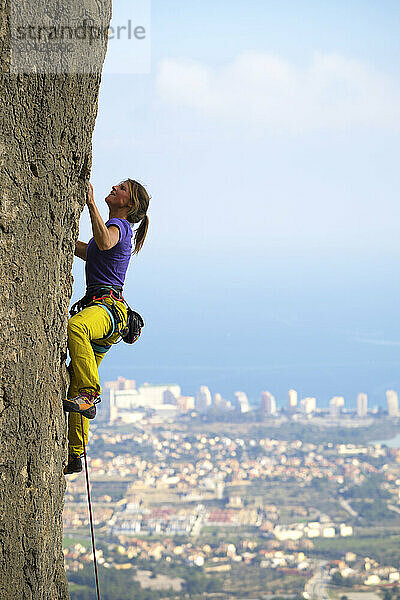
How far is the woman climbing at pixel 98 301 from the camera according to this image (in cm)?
410

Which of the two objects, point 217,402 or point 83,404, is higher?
point 217,402

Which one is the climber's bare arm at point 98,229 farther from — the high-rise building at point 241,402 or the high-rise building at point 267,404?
the high-rise building at point 241,402

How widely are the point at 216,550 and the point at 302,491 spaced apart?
24.6ft

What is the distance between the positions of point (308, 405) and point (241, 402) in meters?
4.56

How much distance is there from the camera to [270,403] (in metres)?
Result: 52.5

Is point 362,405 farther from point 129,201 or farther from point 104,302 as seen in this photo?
point 104,302

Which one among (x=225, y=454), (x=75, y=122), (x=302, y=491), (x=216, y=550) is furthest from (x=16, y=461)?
(x=225, y=454)

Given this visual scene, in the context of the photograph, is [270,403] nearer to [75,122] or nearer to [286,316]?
[286,316]

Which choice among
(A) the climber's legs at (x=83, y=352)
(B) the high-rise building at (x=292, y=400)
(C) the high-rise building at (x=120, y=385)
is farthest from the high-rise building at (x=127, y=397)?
(A) the climber's legs at (x=83, y=352)

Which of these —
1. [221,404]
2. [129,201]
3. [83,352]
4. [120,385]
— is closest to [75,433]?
[83,352]

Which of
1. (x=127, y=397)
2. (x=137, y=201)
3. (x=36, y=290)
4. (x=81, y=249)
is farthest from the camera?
(x=127, y=397)

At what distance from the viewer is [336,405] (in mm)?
55000

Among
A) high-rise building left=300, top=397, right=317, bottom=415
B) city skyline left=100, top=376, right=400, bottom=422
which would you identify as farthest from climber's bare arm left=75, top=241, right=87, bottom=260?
high-rise building left=300, top=397, right=317, bottom=415

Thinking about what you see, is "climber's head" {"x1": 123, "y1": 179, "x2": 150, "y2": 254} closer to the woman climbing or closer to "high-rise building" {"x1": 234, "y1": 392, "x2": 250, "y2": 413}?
the woman climbing
